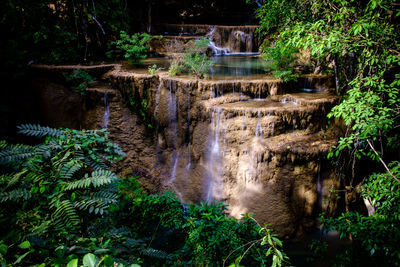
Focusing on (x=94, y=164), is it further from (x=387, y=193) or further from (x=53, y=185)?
(x=387, y=193)

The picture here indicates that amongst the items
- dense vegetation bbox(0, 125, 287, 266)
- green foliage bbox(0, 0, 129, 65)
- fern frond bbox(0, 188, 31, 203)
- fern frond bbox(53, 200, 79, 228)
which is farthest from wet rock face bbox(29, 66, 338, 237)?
fern frond bbox(0, 188, 31, 203)

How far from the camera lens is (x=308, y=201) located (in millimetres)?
6059

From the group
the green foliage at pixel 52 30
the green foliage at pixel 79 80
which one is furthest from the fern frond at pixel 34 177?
the green foliage at pixel 52 30

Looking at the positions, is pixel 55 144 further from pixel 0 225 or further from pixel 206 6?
pixel 206 6

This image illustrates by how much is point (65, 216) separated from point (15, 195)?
46 centimetres

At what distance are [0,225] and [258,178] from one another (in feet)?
18.1

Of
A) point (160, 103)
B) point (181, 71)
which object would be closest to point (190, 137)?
point (160, 103)

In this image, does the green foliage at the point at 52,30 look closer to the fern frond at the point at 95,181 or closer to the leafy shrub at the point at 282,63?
the leafy shrub at the point at 282,63

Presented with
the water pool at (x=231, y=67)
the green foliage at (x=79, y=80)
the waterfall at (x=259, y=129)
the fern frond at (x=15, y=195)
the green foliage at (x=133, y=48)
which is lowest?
the waterfall at (x=259, y=129)

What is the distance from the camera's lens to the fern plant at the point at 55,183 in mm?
1861

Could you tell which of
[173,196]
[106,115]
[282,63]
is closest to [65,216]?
[173,196]

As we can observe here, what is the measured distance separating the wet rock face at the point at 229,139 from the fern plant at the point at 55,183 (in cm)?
450

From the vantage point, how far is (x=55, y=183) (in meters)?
2.12

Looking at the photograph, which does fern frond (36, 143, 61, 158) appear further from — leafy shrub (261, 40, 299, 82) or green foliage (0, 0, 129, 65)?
Answer: green foliage (0, 0, 129, 65)
